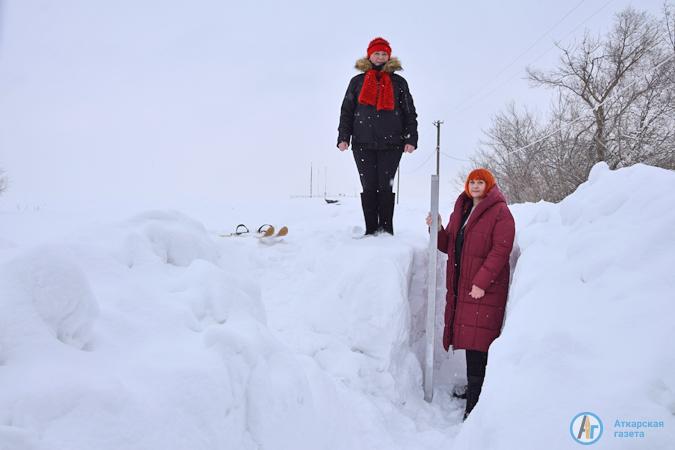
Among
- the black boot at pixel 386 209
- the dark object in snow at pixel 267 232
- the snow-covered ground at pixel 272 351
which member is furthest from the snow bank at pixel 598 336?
the dark object in snow at pixel 267 232

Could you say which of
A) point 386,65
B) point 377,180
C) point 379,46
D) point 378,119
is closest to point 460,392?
point 377,180

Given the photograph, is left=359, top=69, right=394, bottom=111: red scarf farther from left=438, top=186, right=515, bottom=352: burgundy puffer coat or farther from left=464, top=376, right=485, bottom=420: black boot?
left=464, top=376, right=485, bottom=420: black boot

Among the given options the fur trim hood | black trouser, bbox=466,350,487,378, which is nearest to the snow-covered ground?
black trouser, bbox=466,350,487,378

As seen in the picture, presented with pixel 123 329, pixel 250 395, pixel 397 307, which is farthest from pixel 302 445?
pixel 397 307

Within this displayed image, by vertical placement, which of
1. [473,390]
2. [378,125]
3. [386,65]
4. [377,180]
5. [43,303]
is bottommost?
[473,390]

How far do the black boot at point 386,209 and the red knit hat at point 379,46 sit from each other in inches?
67.9

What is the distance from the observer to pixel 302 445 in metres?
2.38

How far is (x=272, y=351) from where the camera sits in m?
2.60

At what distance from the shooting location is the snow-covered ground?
1.55 m

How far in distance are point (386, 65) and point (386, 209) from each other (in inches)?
68.9

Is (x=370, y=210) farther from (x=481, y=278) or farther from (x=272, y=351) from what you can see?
(x=272, y=351)

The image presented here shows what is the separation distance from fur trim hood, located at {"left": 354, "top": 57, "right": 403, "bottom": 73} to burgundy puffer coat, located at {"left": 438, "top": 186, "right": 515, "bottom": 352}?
2.21m

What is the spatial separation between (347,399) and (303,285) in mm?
1647

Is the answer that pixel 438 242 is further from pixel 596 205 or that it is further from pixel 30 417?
pixel 30 417
